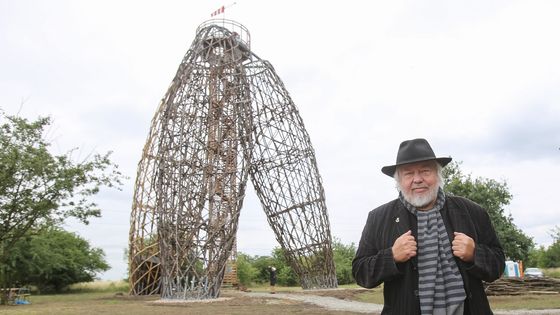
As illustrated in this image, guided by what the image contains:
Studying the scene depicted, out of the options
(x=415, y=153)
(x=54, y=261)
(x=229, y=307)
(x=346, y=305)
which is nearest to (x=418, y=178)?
(x=415, y=153)

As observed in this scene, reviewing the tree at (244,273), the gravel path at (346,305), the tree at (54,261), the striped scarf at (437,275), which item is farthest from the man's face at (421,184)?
the tree at (244,273)

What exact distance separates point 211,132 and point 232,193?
251 centimetres

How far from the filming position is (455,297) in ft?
9.87

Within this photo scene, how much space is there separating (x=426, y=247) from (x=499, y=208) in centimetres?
3347

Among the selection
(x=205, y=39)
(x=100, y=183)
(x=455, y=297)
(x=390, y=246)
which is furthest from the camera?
(x=205, y=39)

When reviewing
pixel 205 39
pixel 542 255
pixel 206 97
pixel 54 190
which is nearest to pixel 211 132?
pixel 206 97

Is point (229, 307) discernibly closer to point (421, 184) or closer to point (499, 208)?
point (421, 184)

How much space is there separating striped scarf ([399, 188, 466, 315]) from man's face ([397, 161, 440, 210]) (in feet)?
0.48

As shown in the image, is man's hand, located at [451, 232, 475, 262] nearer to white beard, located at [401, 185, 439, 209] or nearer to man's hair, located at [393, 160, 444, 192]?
white beard, located at [401, 185, 439, 209]

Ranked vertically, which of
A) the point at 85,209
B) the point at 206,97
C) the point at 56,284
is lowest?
the point at 56,284

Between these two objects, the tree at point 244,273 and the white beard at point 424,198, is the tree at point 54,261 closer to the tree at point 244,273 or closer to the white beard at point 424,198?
the tree at point 244,273

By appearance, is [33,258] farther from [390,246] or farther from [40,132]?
[390,246]

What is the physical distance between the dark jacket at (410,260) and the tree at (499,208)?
30.9 metres

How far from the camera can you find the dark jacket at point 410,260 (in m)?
3.03
